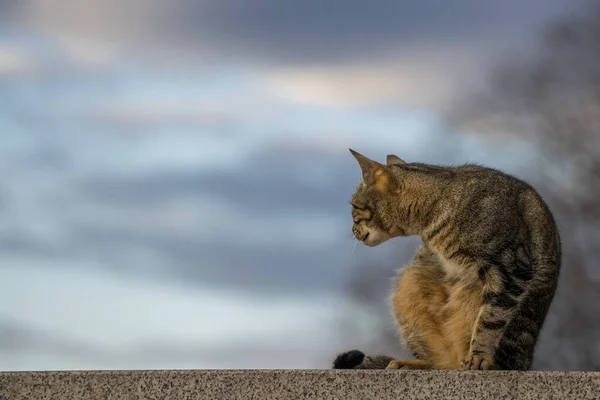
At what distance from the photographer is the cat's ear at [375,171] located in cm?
412

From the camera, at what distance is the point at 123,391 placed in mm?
3197

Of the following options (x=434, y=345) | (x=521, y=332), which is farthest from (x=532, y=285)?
(x=434, y=345)

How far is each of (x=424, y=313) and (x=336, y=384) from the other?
1.00m

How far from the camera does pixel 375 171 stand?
4145mm

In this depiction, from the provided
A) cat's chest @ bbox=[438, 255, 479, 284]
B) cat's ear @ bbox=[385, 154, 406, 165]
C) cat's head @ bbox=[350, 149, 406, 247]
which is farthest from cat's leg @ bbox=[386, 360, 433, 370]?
cat's ear @ bbox=[385, 154, 406, 165]

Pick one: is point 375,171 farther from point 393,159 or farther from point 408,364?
point 408,364

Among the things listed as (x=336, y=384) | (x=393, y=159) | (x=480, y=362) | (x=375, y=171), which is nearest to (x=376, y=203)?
(x=375, y=171)

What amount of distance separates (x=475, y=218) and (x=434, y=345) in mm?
693

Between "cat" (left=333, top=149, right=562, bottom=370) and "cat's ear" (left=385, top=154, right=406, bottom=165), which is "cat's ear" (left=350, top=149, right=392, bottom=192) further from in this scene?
"cat's ear" (left=385, top=154, right=406, bottom=165)

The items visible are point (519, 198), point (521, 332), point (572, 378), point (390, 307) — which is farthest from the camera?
point (390, 307)

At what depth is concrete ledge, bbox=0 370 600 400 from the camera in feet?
10.3

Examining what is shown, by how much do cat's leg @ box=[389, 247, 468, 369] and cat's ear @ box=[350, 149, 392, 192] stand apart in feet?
1.34

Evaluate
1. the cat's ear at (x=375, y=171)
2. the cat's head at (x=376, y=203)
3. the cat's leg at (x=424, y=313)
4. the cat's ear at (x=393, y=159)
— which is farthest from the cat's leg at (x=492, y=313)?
Result: the cat's ear at (x=393, y=159)

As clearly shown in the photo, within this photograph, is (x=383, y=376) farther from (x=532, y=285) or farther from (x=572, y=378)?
(x=532, y=285)
